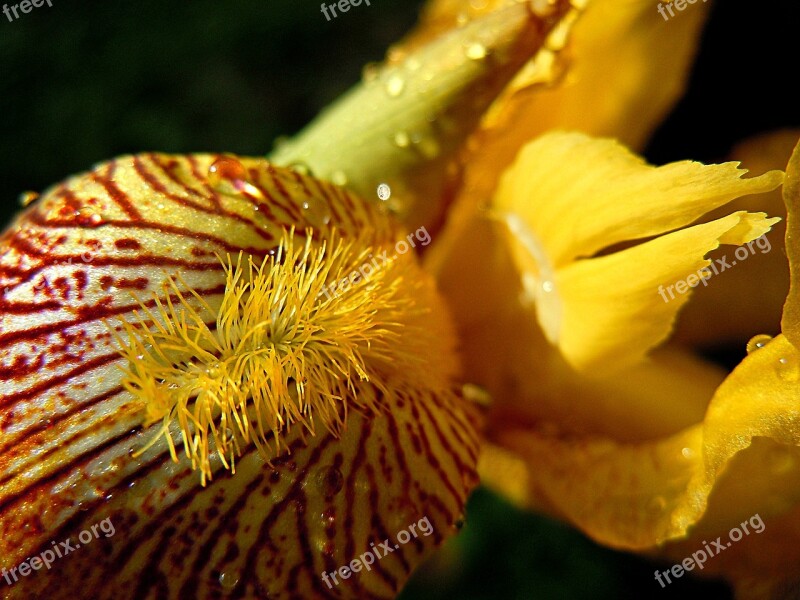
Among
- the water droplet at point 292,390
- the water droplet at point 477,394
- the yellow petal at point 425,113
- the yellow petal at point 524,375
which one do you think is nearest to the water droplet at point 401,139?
the yellow petal at point 425,113

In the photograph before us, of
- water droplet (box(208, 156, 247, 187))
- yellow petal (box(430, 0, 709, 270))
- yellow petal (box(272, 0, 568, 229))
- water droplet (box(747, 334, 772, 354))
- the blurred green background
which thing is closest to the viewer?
water droplet (box(747, 334, 772, 354))

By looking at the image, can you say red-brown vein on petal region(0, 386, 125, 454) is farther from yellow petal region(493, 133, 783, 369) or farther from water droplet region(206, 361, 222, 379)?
yellow petal region(493, 133, 783, 369)

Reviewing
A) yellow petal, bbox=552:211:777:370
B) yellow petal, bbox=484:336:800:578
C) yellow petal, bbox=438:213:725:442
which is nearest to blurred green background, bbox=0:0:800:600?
yellow petal, bbox=484:336:800:578

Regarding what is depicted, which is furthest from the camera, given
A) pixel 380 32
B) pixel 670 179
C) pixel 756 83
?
pixel 380 32

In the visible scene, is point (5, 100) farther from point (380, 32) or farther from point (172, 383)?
point (172, 383)

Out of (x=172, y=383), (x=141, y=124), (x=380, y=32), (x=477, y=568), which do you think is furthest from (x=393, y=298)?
(x=380, y=32)

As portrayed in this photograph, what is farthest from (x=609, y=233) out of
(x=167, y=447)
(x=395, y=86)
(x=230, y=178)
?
(x=167, y=447)

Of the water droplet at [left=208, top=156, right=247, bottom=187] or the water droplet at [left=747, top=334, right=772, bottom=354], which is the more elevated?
the water droplet at [left=208, top=156, right=247, bottom=187]
